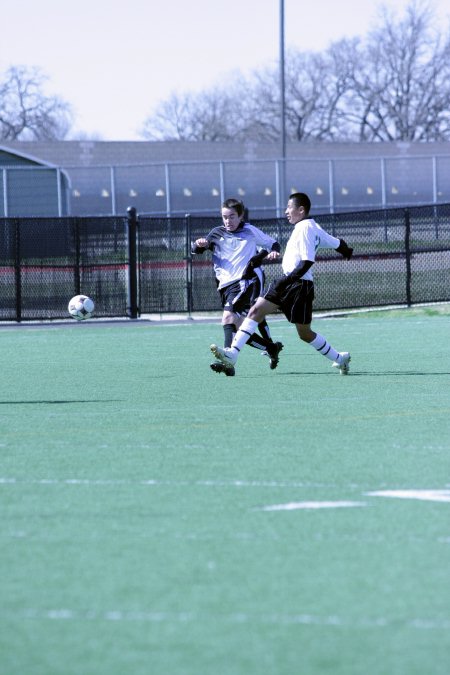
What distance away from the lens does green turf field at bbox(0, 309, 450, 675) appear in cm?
445

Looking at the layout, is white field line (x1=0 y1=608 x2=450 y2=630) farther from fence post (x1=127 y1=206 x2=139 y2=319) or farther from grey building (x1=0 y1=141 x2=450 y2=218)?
grey building (x1=0 y1=141 x2=450 y2=218)

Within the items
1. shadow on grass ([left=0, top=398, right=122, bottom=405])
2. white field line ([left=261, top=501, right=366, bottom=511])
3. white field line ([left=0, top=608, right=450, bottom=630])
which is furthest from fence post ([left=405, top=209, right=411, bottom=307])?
white field line ([left=0, top=608, right=450, bottom=630])

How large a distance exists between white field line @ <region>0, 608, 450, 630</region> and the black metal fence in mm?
21131

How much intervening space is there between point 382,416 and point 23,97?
89.1 m

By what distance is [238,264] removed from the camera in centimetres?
1477

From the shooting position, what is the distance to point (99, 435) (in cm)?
970

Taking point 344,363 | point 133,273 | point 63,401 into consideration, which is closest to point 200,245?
point 344,363

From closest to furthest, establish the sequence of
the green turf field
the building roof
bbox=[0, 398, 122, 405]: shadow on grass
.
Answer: the green turf field < bbox=[0, 398, 122, 405]: shadow on grass < the building roof

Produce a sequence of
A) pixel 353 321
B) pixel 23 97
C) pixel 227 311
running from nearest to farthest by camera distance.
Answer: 1. pixel 227 311
2. pixel 353 321
3. pixel 23 97

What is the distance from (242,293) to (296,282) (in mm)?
1409

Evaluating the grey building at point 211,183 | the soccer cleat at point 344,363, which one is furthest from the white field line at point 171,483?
the grey building at point 211,183

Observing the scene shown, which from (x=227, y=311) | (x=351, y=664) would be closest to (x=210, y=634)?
(x=351, y=664)

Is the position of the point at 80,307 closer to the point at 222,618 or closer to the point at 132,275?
the point at 132,275

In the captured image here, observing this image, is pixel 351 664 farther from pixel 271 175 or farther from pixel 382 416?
pixel 271 175
